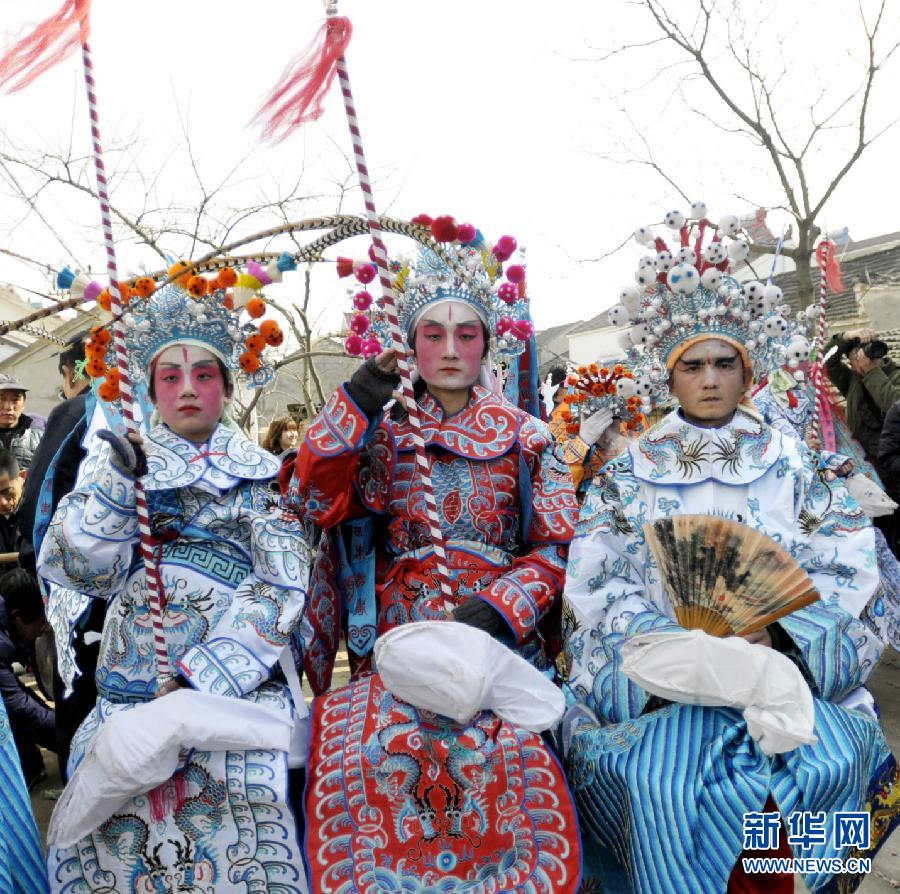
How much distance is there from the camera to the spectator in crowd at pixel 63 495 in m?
3.37

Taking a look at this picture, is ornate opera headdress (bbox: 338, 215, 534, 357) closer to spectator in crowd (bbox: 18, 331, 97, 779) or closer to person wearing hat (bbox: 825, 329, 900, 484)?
spectator in crowd (bbox: 18, 331, 97, 779)

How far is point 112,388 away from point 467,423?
1247mm

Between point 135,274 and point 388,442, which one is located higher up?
point 135,274

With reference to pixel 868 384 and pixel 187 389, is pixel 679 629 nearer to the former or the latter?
pixel 187 389

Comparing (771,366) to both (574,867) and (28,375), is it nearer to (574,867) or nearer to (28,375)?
(574,867)

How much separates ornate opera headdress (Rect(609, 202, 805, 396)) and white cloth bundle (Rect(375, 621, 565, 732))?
1.47 m

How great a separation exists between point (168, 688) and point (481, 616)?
3.24 feet

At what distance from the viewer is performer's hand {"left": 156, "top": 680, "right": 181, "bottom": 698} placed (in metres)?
2.70

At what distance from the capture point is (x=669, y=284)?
3521 mm

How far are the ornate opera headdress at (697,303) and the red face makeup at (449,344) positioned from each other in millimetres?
593

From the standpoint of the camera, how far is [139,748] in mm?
2432

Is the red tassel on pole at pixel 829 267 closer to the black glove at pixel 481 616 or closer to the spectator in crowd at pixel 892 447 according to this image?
the spectator in crowd at pixel 892 447

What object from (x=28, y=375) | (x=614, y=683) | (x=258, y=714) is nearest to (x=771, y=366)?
(x=614, y=683)

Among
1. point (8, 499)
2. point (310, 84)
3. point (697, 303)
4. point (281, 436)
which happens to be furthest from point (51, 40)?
point (281, 436)
